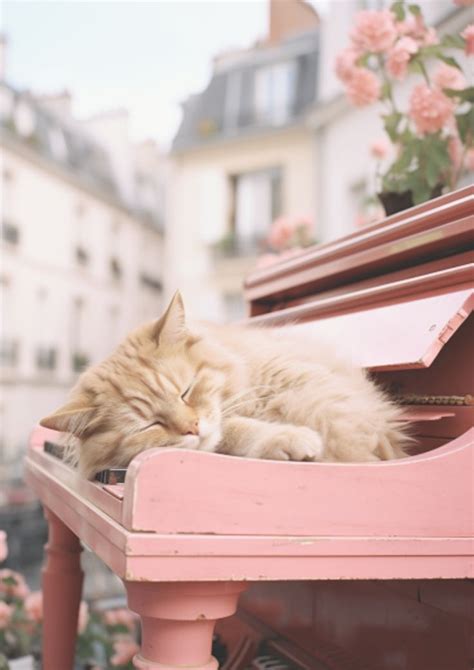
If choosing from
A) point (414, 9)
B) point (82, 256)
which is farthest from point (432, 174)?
point (82, 256)

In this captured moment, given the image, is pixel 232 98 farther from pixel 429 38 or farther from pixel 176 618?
pixel 176 618

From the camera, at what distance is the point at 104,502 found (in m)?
0.91

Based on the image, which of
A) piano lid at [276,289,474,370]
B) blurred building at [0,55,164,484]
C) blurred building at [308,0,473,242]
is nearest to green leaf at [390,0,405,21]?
piano lid at [276,289,474,370]

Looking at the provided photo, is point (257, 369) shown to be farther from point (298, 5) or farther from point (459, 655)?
point (298, 5)

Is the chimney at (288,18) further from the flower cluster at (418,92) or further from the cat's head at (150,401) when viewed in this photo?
the cat's head at (150,401)

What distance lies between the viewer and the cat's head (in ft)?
3.48

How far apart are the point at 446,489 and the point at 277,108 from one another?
10269 mm

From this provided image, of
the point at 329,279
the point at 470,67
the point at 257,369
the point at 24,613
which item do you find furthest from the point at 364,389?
the point at 24,613

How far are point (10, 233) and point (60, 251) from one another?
4.25ft

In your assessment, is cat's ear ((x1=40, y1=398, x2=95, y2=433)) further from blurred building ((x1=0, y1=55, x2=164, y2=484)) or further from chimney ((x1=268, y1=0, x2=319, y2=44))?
chimney ((x1=268, y1=0, x2=319, y2=44))

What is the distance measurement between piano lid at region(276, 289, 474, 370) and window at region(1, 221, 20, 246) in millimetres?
11614

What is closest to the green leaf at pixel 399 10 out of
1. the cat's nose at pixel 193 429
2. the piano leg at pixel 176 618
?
the cat's nose at pixel 193 429

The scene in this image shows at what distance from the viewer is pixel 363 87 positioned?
2.12m

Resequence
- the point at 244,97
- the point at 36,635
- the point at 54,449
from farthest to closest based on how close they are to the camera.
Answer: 1. the point at 244,97
2. the point at 36,635
3. the point at 54,449
